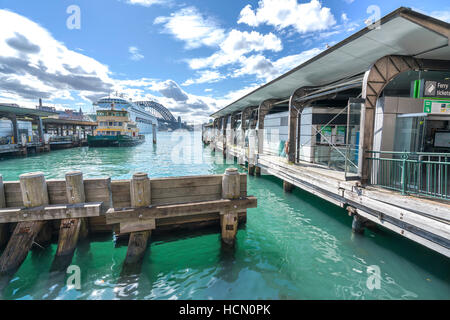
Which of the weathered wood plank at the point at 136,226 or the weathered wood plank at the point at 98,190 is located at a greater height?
the weathered wood plank at the point at 98,190

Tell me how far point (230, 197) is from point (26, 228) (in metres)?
4.84

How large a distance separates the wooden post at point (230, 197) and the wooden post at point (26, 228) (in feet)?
14.2

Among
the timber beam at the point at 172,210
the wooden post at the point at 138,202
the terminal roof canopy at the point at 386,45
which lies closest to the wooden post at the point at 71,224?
the timber beam at the point at 172,210

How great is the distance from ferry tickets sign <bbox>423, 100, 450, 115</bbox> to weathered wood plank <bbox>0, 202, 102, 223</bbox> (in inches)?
382

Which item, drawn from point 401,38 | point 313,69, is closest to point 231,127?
point 313,69

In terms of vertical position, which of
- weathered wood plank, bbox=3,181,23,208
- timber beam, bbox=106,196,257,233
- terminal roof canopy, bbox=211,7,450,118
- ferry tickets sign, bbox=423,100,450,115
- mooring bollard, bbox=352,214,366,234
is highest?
terminal roof canopy, bbox=211,7,450,118

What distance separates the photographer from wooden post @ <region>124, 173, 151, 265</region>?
492 centimetres

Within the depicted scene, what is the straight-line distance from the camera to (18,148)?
27.1 m

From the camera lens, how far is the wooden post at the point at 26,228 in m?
4.59

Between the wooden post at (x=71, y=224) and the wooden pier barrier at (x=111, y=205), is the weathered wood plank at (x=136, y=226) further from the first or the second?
the wooden post at (x=71, y=224)

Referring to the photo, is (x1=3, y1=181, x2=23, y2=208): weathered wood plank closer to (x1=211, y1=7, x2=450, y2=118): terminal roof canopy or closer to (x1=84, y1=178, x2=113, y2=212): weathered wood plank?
(x1=84, y1=178, x2=113, y2=212): weathered wood plank

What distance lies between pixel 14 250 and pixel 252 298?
5232 millimetres

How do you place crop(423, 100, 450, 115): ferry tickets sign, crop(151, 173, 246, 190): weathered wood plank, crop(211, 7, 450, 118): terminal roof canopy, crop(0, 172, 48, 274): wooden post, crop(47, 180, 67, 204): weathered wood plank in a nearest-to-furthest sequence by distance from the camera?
crop(0, 172, 48, 274): wooden post < crop(47, 180, 67, 204): weathered wood plank < crop(151, 173, 246, 190): weathered wood plank < crop(211, 7, 450, 118): terminal roof canopy < crop(423, 100, 450, 115): ferry tickets sign

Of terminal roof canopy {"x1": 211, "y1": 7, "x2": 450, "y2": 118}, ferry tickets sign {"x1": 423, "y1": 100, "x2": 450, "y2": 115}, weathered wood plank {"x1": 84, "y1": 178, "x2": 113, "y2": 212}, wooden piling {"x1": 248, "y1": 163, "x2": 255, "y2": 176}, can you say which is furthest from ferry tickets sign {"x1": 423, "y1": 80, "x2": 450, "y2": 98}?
wooden piling {"x1": 248, "y1": 163, "x2": 255, "y2": 176}
